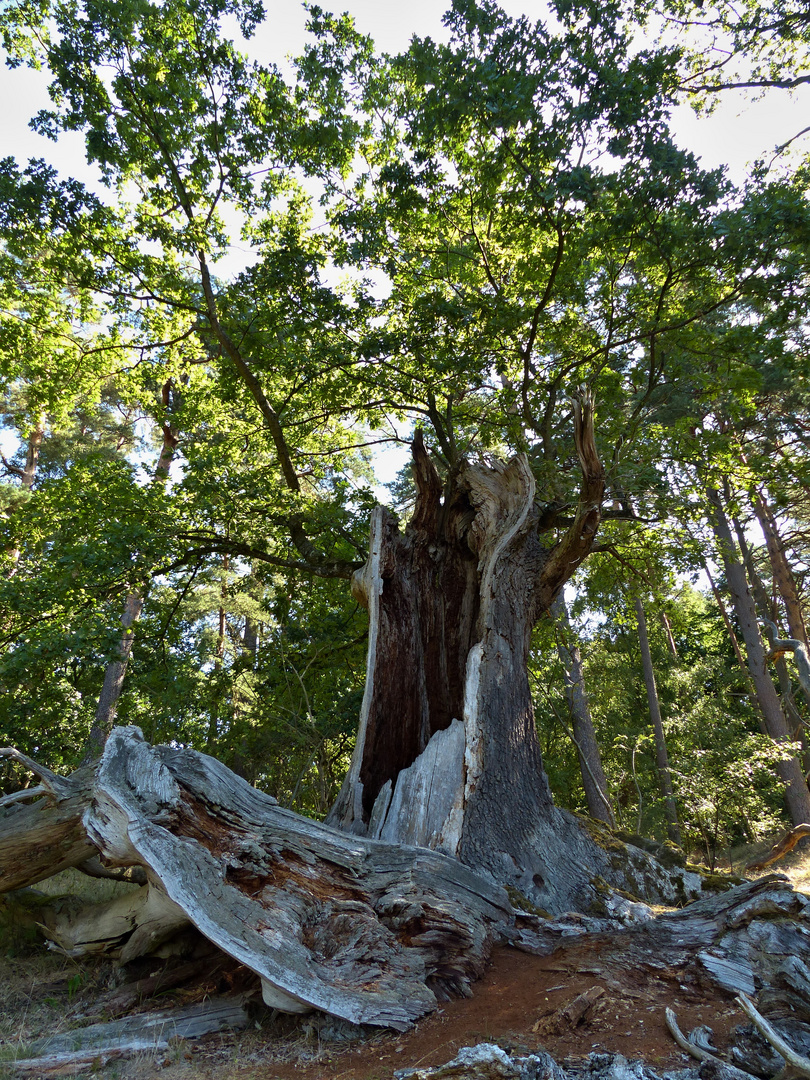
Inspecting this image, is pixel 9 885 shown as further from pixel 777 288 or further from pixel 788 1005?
pixel 777 288

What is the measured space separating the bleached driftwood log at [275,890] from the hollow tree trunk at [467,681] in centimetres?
64

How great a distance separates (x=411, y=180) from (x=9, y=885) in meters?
7.61

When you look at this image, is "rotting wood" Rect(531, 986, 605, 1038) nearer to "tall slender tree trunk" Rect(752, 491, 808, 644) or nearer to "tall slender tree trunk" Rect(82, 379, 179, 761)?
"tall slender tree trunk" Rect(82, 379, 179, 761)

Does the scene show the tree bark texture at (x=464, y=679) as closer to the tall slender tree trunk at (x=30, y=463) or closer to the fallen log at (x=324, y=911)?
the fallen log at (x=324, y=911)

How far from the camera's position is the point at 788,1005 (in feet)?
9.06

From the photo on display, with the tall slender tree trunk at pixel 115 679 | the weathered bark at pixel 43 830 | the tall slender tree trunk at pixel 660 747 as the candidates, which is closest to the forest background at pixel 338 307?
the tall slender tree trunk at pixel 115 679

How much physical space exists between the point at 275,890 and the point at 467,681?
7.50 ft

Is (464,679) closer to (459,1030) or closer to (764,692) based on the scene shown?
(459,1030)

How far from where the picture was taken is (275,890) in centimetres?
352

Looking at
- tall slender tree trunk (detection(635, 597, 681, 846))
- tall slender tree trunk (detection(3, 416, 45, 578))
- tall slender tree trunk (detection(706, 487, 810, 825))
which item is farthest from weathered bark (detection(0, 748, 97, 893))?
tall slender tree trunk (detection(3, 416, 45, 578))

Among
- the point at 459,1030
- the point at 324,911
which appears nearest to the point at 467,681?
the point at 324,911

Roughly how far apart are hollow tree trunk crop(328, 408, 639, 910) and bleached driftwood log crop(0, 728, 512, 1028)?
2.11ft

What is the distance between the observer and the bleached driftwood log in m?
3.11

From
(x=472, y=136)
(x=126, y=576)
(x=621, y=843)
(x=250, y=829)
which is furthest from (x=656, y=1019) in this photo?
(x=472, y=136)
